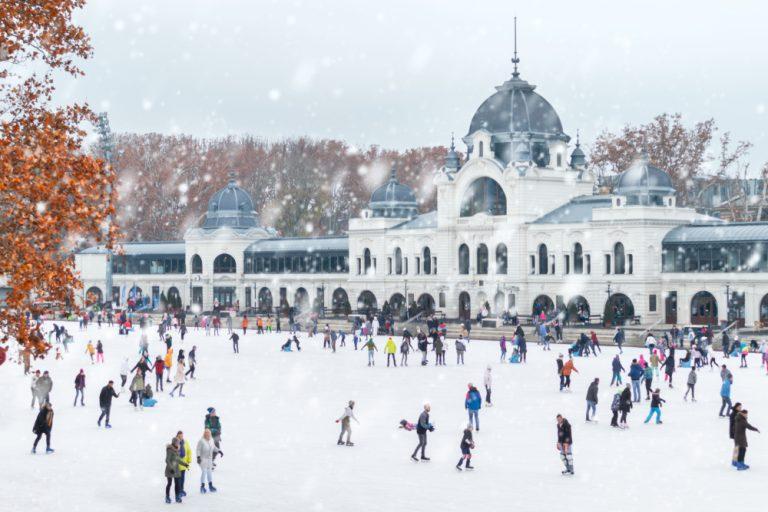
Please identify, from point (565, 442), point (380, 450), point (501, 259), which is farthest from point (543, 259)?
point (565, 442)

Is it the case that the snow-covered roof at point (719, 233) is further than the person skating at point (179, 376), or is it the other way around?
the snow-covered roof at point (719, 233)

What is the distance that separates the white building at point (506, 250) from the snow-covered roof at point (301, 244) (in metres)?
0.13

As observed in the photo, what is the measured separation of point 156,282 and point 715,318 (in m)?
53.3

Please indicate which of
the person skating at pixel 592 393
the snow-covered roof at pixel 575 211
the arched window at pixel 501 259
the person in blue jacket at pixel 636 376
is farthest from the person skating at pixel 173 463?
the arched window at pixel 501 259

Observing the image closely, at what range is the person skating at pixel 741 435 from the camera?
23672 millimetres

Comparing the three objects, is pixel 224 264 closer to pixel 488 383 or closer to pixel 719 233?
pixel 719 233

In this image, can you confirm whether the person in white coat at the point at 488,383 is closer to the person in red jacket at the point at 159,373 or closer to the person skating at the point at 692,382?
the person skating at the point at 692,382

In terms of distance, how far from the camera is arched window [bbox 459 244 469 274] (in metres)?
82.2

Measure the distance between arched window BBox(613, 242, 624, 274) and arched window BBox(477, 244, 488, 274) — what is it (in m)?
10.7

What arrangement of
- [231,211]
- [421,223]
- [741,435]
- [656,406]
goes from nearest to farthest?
[741,435] → [656,406] → [421,223] → [231,211]

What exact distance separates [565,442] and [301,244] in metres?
73.5

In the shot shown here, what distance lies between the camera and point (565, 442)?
2339 cm

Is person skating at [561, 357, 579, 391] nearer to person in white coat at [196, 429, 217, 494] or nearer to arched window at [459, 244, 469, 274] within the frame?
person in white coat at [196, 429, 217, 494]

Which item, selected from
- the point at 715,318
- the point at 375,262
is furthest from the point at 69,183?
the point at 375,262
